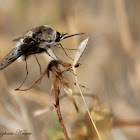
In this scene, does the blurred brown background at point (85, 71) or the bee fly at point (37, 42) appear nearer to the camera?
the bee fly at point (37, 42)

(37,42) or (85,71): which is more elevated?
(37,42)

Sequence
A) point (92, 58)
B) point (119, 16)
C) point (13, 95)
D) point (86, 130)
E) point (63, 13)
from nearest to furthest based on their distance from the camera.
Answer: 1. point (86, 130)
2. point (13, 95)
3. point (92, 58)
4. point (119, 16)
5. point (63, 13)

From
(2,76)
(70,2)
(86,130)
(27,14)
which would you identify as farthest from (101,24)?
(86,130)

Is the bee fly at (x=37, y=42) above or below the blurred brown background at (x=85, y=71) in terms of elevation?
above

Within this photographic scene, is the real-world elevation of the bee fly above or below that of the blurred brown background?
above

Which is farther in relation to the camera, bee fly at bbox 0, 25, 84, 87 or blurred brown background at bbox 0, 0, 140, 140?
blurred brown background at bbox 0, 0, 140, 140

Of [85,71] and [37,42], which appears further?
[85,71]

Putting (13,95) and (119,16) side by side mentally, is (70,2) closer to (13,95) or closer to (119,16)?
(119,16)

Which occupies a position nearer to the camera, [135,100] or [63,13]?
[135,100]
